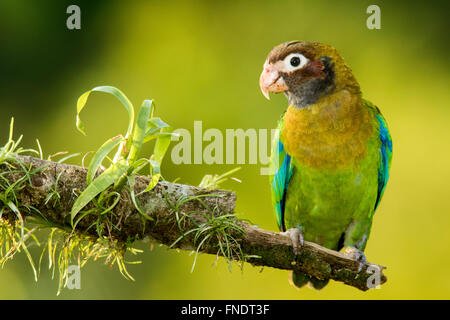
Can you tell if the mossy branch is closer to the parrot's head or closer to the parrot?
the parrot

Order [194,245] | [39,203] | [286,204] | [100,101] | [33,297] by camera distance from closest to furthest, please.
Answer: [39,203]
[194,245]
[286,204]
[33,297]
[100,101]

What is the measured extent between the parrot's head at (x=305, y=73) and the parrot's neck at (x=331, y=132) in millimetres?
75

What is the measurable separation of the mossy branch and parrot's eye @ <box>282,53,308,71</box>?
1387mm

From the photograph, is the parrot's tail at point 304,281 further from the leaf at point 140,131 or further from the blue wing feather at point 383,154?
the leaf at point 140,131

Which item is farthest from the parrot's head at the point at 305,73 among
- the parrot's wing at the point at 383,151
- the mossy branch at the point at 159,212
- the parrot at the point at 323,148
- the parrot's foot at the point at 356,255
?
the mossy branch at the point at 159,212

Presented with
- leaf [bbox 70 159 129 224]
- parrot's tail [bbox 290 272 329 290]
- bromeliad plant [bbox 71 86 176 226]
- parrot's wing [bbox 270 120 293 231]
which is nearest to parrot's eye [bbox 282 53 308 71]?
parrot's wing [bbox 270 120 293 231]

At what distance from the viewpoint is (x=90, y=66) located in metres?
6.90

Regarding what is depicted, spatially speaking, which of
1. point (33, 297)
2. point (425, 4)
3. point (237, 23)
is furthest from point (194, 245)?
point (425, 4)

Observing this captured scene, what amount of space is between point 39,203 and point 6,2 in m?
5.19

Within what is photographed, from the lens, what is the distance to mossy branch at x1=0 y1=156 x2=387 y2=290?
2.72 meters

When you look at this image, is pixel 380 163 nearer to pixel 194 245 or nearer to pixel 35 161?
pixel 194 245

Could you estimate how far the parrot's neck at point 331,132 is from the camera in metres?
3.85

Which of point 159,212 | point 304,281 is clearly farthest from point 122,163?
point 304,281

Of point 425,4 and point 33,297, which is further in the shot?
point 425,4
